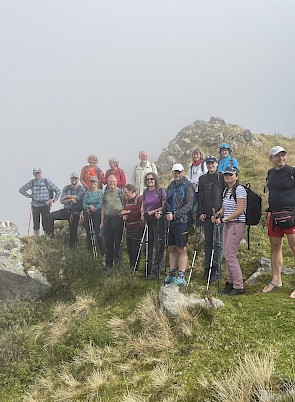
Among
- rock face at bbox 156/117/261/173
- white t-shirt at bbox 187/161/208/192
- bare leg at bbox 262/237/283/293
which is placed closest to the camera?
bare leg at bbox 262/237/283/293

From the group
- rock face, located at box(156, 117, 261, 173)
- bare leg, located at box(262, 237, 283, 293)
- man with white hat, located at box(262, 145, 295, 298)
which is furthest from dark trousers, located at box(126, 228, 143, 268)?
rock face, located at box(156, 117, 261, 173)

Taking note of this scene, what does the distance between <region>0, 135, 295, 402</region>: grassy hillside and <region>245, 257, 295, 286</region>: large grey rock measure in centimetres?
19

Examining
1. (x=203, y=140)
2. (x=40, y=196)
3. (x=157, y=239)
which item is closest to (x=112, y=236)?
(x=157, y=239)

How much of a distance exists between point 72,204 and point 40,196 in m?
1.52

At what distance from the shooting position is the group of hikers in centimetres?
626

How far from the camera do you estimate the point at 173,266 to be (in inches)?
311

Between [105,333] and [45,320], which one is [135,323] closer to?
[105,333]

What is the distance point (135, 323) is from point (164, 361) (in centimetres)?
149

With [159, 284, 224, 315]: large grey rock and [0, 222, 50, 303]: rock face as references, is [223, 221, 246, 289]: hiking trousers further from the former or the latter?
[0, 222, 50, 303]: rock face

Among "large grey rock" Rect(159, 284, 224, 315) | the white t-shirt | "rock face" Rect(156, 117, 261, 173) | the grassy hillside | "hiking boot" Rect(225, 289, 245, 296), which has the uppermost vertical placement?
"rock face" Rect(156, 117, 261, 173)

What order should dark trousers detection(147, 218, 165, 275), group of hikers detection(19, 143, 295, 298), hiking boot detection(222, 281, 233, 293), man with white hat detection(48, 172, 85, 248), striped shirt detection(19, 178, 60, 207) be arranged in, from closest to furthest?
group of hikers detection(19, 143, 295, 298) < hiking boot detection(222, 281, 233, 293) < dark trousers detection(147, 218, 165, 275) < man with white hat detection(48, 172, 85, 248) < striped shirt detection(19, 178, 60, 207)

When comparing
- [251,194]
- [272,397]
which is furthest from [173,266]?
[272,397]

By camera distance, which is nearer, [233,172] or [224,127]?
[233,172]

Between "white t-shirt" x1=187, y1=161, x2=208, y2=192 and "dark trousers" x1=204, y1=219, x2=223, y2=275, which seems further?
"white t-shirt" x1=187, y1=161, x2=208, y2=192
